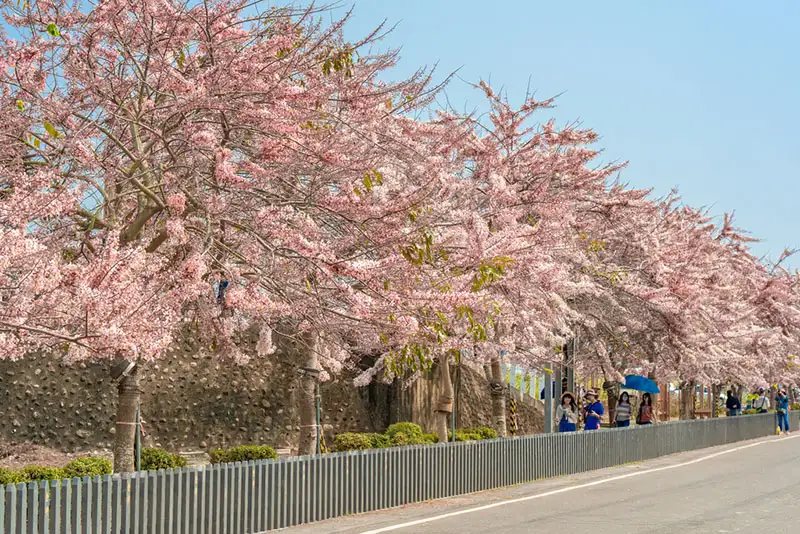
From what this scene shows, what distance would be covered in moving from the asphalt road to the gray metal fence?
365 millimetres

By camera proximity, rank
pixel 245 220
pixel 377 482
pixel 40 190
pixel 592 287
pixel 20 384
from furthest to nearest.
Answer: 1. pixel 20 384
2. pixel 592 287
3. pixel 377 482
4. pixel 245 220
5. pixel 40 190

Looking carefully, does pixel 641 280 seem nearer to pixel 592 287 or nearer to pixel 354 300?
pixel 592 287

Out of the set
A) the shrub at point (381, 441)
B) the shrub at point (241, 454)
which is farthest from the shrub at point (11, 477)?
the shrub at point (381, 441)

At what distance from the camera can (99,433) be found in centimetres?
2883

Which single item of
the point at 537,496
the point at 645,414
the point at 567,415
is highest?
the point at 567,415

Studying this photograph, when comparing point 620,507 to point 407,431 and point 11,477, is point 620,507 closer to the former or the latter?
point 11,477

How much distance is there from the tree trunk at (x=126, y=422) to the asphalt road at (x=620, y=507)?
95.0 inches

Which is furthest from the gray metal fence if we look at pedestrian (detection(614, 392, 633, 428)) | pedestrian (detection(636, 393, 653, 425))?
pedestrian (detection(636, 393, 653, 425))

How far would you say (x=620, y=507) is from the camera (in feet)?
50.3

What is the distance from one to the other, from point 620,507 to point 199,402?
1829 centimetres

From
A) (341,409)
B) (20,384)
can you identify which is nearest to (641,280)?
(341,409)

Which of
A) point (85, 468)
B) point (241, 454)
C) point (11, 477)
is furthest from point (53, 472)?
point (241, 454)

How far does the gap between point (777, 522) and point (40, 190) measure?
10010mm

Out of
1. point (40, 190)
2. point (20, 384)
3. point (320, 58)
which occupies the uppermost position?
point (320, 58)
